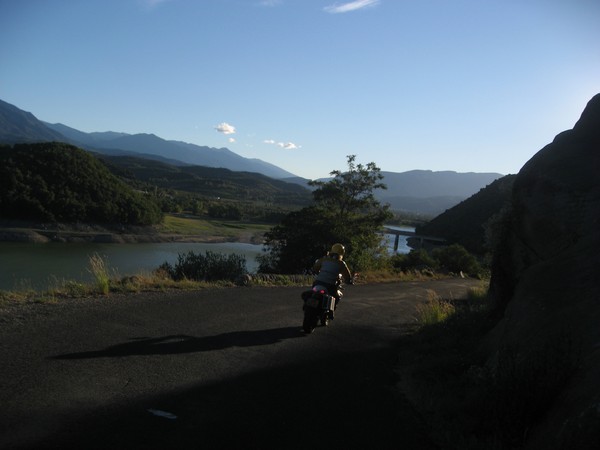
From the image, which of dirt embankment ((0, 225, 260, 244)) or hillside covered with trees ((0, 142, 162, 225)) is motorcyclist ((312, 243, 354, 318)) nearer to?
dirt embankment ((0, 225, 260, 244))

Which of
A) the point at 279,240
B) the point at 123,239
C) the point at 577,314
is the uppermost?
the point at 577,314

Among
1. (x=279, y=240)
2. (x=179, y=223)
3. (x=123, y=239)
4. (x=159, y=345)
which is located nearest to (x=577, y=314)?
(x=159, y=345)

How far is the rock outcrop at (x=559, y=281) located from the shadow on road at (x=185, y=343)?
3.21m

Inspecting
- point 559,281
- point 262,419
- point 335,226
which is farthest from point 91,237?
point 559,281

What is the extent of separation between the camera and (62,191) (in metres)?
51.8

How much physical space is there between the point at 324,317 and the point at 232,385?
4003 millimetres

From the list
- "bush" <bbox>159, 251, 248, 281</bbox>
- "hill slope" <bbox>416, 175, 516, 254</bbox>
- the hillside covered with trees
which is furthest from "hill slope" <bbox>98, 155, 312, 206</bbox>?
"bush" <bbox>159, 251, 248, 281</bbox>

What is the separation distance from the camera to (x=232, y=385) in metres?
5.09

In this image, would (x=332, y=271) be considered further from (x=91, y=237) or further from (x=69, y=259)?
(x=91, y=237)

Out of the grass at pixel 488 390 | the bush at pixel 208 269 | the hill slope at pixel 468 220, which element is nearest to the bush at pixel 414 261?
the bush at pixel 208 269

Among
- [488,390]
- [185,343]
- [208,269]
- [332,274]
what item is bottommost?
[208,269]

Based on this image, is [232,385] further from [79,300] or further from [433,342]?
[79,300]

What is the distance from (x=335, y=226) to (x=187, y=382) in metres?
19.9

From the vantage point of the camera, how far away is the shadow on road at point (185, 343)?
5688mm
